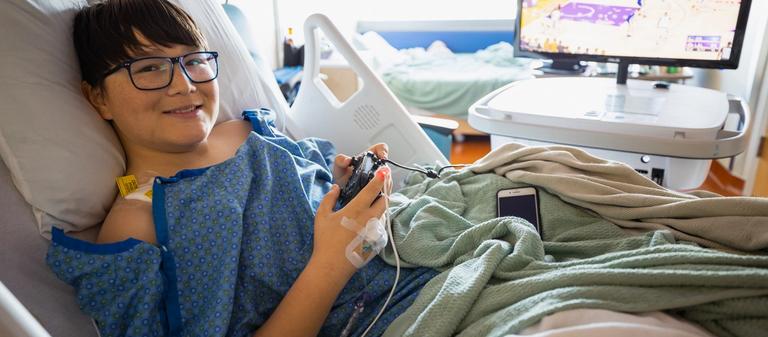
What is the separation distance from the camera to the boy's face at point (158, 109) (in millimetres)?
843

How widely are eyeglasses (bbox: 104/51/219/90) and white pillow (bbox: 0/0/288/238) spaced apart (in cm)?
10

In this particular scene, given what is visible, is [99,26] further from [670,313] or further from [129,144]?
[670,313]

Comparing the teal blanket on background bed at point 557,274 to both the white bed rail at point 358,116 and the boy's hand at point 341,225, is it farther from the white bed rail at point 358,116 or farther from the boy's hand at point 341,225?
the white bed rail at point 358,116

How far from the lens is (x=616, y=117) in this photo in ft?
3.99

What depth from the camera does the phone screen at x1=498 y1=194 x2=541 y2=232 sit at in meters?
0.93

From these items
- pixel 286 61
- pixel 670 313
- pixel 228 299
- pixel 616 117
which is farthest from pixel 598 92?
pixel 286 61

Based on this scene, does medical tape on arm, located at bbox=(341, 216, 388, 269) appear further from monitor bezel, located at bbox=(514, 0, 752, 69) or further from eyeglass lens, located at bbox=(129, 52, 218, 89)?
monitor bezel, located at bbox=(514, 0, 752, 69)

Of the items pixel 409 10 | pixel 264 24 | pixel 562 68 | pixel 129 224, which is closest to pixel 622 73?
pixel 562 68

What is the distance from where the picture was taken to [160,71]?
0.86 metres

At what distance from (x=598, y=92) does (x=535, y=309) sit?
3.55 feet

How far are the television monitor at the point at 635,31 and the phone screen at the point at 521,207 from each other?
0.72 metres

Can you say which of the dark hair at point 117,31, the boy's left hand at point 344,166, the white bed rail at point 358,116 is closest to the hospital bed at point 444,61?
the white bed rail at point 358,116

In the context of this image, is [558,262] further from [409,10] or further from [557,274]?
[409,10]

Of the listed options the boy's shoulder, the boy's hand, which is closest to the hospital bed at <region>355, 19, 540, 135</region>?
the boy's hand
